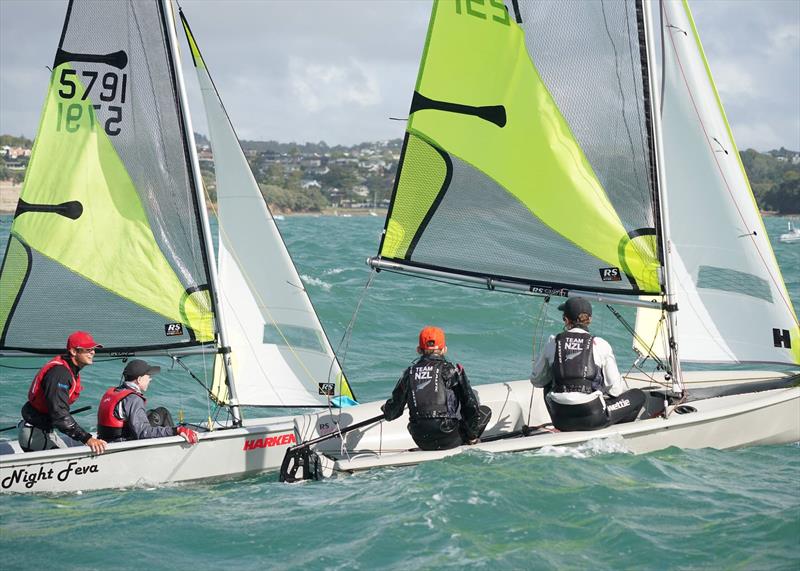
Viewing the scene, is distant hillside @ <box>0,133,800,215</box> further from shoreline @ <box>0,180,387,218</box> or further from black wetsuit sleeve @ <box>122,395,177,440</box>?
black wetsuit sleeve @ <box>122,395,177,440</box>

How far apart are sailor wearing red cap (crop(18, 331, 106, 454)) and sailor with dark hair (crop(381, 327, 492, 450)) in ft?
7.63

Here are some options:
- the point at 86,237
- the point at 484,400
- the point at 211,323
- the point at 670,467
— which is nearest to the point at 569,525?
the point at 670,467

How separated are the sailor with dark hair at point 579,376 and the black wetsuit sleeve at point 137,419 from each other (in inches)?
118

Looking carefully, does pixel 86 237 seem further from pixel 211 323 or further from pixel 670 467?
pixel 670 467

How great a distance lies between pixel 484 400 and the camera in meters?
8.75

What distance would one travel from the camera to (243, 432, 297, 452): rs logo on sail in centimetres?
827

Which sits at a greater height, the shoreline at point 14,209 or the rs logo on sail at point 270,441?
the shoreline at point 14,209

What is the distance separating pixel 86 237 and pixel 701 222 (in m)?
5.20

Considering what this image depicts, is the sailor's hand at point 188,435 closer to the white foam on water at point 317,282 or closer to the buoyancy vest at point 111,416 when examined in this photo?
the buoyancy vest at point 111,416

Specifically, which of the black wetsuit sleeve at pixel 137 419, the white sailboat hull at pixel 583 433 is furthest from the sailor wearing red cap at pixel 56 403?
the white sailboat hull at pixel 583 433

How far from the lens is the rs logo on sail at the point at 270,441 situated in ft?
27.1

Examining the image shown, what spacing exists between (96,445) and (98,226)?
80.2 inches

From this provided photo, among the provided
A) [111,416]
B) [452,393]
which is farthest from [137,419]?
[452,393]

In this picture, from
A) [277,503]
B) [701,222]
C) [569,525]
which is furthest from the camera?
[701,222]
